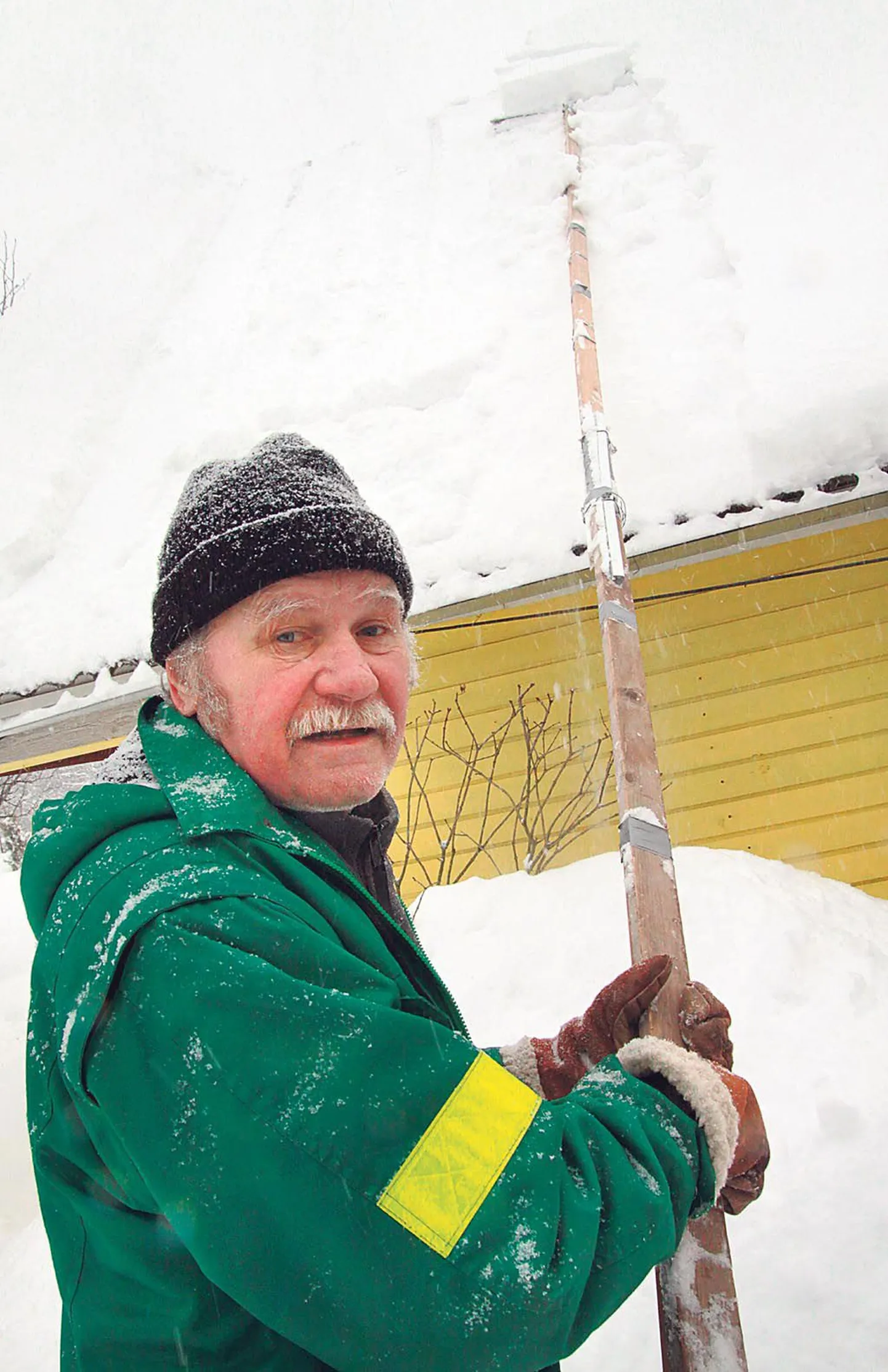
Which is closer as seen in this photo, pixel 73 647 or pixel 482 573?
pixel 482 573

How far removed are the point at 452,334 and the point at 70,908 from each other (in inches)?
226

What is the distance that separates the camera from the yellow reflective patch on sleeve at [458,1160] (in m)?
0.86

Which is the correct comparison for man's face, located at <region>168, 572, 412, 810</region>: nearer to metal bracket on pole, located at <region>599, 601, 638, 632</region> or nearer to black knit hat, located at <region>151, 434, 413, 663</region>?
black knit hat, located at <region>151, 434, 413, 663</region>

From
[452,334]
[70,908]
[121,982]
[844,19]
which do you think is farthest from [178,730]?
[844,19]

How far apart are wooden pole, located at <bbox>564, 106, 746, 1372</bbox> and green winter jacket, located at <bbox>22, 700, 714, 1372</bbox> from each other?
1.53 ft

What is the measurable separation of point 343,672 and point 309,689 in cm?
6

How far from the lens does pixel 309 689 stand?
1.39 metres

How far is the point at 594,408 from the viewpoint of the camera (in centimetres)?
337

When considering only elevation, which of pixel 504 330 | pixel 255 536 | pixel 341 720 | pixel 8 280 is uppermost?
pixel 8 280

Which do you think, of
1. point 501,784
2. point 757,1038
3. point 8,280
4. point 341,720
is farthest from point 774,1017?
point 8,280

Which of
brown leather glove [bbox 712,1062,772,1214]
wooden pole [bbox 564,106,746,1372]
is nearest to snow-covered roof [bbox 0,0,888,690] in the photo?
wooden pole [bbox 564,106,746,1372]

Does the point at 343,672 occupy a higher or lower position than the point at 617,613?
lower

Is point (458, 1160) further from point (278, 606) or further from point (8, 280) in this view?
point (8, 280)

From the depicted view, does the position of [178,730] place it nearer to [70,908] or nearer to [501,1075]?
[70,908]
